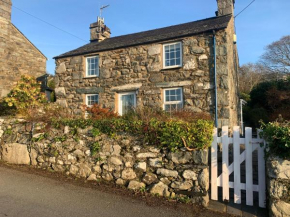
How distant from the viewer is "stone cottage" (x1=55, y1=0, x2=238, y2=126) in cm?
889

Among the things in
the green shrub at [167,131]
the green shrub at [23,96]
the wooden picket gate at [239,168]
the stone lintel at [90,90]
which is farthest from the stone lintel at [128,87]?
the wooden picket gate at [239,168]

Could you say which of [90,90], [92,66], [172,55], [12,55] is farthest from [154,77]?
[12,55]

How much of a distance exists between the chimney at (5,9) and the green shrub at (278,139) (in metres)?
15.3

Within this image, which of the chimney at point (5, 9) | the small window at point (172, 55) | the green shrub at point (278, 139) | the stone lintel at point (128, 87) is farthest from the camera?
the chimney at point (5, 9)

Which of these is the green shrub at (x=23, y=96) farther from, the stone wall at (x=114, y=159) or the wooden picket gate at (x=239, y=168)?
the wooden picket gate at (x=239, y=168)

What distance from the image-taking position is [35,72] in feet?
50.7

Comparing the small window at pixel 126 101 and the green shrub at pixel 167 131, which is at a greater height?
the small window at pixel 126 101

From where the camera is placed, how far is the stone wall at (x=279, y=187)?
3521mm

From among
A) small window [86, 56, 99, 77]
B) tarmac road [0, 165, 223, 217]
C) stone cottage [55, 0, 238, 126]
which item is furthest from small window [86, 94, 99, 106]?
tarmac road [0, 165, 223, 217]

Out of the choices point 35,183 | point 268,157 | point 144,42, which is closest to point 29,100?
point 35,183

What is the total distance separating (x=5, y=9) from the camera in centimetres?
1304

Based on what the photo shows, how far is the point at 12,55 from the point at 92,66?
6060mm

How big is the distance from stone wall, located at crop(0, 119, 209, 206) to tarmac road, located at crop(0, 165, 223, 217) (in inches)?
17.8

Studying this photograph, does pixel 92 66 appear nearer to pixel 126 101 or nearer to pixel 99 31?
pixel 126 101
